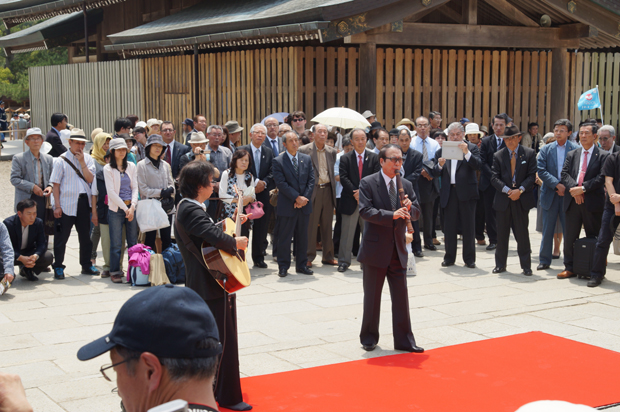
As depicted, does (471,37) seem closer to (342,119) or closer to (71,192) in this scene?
(342,119)

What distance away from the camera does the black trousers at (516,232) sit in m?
9.36

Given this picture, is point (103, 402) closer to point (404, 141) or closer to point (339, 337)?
point (339, 337)

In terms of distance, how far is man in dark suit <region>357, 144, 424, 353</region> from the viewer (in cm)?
624

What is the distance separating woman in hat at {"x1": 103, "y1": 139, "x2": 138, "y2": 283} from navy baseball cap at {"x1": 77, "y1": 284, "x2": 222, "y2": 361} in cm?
678

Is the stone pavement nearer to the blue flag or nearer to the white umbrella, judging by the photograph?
the white umbrella

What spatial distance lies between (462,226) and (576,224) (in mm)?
1494

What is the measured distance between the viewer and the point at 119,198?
28.6 ft

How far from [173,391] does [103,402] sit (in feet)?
10.7

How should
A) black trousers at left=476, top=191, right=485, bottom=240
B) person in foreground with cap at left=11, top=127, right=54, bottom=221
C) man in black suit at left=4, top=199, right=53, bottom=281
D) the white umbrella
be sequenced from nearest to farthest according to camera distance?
man in black suit at left=4, top=199, right=53, bottom=281, person in foreground with cap at left=11, top=127, right=54, bottom=221, the white umbrella, black trousers at left=476, top=191, right=485, bottom=240

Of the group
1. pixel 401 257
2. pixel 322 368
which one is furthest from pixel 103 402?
pixel 401 257

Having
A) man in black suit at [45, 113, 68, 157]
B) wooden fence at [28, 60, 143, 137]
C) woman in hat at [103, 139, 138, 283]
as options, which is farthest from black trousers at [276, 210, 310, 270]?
wooden fence at [28, 60, 143, 137]

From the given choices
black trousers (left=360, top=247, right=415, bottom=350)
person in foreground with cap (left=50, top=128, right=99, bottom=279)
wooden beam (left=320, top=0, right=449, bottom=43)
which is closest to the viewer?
black trousers (left=360, top=247, right=415, bottom=350)

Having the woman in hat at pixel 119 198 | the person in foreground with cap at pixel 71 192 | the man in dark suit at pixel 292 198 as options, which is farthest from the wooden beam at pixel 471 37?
the person in foreground with cap at pixel 71 192

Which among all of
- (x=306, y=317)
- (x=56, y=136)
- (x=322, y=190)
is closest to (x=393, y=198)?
(x=306, y=317)
